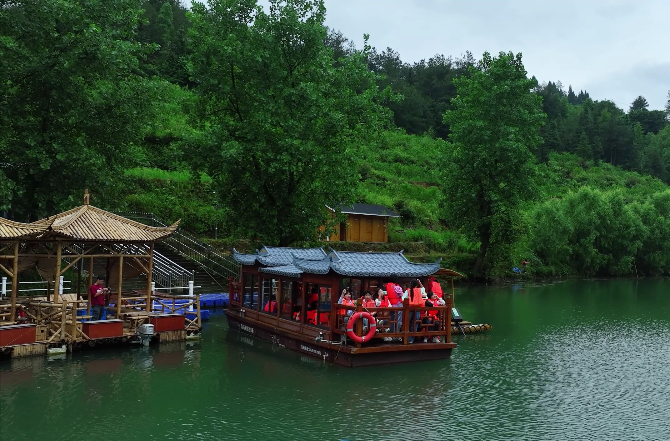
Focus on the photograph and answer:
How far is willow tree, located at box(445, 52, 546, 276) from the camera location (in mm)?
44094

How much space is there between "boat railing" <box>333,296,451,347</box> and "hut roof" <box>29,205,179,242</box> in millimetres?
6999

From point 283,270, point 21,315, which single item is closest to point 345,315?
point 283,270

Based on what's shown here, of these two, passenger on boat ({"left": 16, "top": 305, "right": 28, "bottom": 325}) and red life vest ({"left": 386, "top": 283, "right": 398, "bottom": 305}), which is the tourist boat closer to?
red life vest ({"left": 386, "top": 283, "right": 398, "bottom": 305})

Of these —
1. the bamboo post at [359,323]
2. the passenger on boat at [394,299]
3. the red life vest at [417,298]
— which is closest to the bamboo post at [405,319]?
the passenger on boat at [394,299]

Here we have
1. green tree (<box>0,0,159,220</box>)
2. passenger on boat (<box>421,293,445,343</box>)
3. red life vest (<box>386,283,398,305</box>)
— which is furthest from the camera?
green tree (<box>0,0,159,220</box>)

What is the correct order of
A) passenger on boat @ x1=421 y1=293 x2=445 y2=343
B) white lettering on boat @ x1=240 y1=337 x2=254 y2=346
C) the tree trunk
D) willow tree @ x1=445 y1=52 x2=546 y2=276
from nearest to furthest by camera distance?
passenger on boat @ x1=421 y1=293 x2=445 y2=343, white lettering on boat @ x1=240 y1=337 x2=254 y2=346, willow tree @ x1=445 y1=52 x2=546 y2=276, the tree trunk

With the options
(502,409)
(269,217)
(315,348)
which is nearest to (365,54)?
(269,217)

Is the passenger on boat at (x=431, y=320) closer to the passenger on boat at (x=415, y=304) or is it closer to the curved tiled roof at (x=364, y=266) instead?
the passenger on boat at (x=415, y=304)

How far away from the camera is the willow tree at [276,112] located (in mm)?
29562

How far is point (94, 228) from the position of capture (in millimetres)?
20250

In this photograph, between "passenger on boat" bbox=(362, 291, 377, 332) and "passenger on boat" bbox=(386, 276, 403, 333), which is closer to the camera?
"passenger on boat" bbox=(362, 291, 377, 332)

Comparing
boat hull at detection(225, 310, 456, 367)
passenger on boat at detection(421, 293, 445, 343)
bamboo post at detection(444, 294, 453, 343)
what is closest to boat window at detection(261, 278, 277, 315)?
boat hull at detection(225, 310, 456, 367)

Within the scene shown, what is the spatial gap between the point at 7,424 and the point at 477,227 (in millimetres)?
37299

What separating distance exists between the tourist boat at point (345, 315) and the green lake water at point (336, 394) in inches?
19.6
